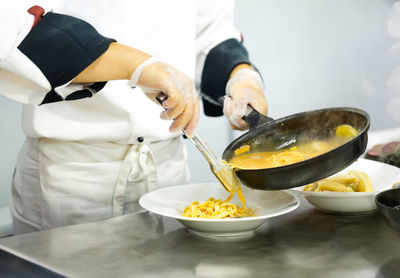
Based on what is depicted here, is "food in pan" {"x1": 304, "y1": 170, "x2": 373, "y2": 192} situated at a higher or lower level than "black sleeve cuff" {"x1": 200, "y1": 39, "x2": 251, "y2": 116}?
lower

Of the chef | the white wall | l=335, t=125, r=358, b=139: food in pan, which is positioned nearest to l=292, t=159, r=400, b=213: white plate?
l=335, t=125, r=358, b=139: food in pan

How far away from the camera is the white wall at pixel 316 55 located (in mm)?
3844

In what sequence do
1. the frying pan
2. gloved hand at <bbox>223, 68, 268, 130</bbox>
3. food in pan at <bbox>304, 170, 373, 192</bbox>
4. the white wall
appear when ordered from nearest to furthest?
the frying pan, food in pan at <bbox>304, 170, 373, 192</bbox>, gloved hand at <bbox>223, 68, 268, 130</bbox>, the white wall

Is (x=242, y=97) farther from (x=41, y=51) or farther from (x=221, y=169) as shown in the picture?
(x=41, y=51)

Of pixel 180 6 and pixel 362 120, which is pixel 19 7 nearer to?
pixel 180 6

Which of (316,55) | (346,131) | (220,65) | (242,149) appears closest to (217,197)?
(242,149)

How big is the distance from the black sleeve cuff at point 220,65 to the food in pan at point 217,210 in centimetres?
69

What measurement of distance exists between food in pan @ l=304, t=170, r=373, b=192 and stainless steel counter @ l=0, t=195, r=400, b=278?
0.07m

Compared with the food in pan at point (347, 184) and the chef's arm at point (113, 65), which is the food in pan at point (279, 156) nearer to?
the food in pan at point (347, 184)

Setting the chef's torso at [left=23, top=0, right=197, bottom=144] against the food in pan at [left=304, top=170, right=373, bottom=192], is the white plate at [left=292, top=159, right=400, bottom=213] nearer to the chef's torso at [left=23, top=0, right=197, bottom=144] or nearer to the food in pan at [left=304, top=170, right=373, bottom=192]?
the food in pan at [left=304, top=170, right=373, bottom=192]

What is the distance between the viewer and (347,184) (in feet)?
4.21

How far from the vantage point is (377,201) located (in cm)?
96

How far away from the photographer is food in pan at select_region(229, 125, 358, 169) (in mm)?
1195

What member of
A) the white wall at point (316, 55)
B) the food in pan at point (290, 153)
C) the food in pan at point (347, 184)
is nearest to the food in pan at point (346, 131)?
the food in pan at point (290, 153)
